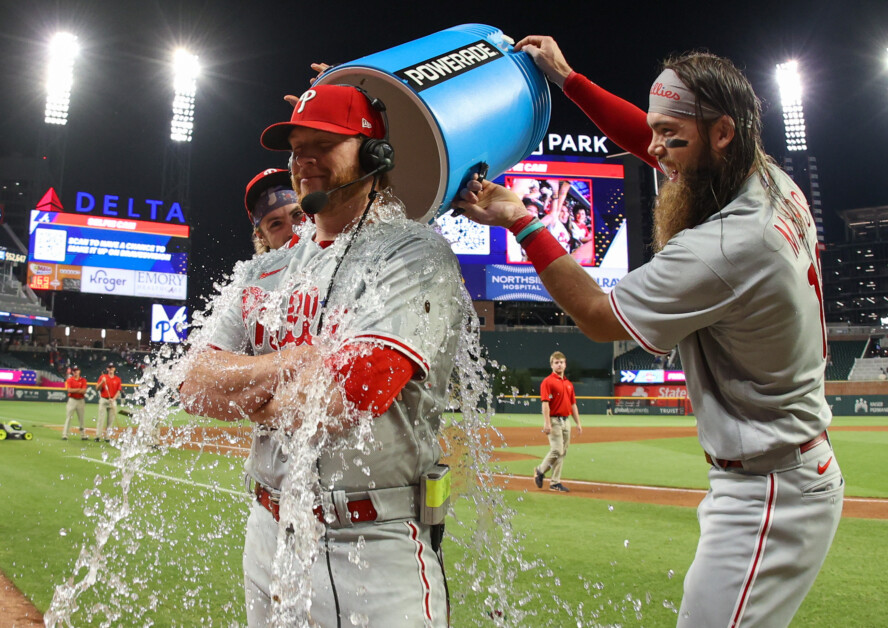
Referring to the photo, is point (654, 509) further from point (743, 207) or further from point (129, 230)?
point (129, 230)

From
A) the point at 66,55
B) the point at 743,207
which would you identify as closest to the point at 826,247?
the point at 66,55

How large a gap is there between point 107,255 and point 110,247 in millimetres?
458

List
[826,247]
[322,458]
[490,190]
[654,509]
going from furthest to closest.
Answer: [826,247]
[654,509]
[490,190]
[322,458]

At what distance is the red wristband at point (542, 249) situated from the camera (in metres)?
1.96

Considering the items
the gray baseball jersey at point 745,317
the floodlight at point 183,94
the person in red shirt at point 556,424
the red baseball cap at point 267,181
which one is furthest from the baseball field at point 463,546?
the floodlight at point 183,94

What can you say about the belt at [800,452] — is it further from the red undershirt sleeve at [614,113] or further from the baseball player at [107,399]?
the baseball player at [107,399]

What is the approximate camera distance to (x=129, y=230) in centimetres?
3472

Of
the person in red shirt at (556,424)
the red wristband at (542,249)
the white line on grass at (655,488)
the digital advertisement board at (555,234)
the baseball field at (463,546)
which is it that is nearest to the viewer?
the red wristband at (542,249)

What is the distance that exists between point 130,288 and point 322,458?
3686 cm

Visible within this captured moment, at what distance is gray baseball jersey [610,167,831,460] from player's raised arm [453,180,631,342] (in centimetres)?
8

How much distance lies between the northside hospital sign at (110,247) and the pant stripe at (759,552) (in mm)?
36861

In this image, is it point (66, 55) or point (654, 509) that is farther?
point (66, 55)

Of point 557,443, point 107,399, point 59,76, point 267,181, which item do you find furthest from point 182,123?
point 267,181

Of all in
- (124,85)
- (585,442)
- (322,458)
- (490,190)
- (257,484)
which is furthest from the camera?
(124,85)
